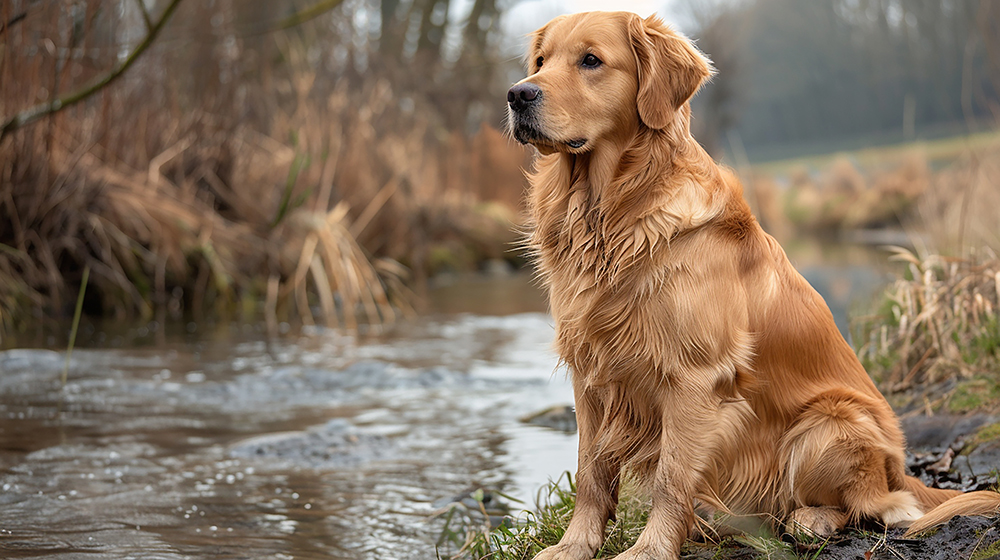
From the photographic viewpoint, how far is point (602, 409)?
2.83 m

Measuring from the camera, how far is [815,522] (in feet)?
8.99

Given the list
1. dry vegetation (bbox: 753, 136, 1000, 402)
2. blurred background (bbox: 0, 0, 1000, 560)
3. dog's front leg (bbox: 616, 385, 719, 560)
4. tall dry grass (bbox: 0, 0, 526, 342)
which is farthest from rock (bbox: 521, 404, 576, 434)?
tall dry grass (bbox: 0, 0, 526, 342)

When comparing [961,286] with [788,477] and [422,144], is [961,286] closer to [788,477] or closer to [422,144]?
[788,477]

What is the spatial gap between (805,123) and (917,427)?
56.0 metres

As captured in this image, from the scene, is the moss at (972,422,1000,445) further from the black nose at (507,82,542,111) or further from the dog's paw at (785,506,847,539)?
the black nose at (507,82,542,111)

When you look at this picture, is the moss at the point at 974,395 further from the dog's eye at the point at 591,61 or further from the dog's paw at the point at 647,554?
the dog's eye at the point at 591,61

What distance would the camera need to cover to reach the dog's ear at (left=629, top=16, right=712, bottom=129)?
108 inches

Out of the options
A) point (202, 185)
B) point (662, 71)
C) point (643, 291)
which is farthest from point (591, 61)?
point (202, 185)

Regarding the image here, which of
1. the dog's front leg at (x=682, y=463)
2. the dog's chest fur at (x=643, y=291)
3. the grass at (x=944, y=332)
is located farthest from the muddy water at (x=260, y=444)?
the grass at (x=944, y=332)

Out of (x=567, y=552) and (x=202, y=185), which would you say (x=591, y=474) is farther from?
(x=202, y=185)

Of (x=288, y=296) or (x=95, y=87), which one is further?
(x=288, y=296)

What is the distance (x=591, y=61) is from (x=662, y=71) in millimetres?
224

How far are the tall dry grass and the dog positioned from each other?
3.94 meters

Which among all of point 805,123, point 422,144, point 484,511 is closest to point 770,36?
point 805,123
